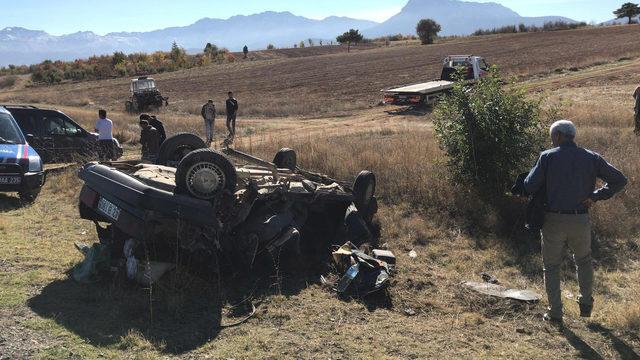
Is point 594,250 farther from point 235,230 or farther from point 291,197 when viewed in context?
point 235,230

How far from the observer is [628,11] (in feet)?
241

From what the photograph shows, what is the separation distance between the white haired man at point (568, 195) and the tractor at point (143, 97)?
96.8ft

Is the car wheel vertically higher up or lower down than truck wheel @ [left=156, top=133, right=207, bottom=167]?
lower down

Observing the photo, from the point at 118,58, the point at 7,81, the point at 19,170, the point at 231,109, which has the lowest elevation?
the point at 19,170

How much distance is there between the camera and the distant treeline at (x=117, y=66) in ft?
200

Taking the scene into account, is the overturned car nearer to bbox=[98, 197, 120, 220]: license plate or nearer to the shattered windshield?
bbox=[98, 197, 120, 220]: license plate

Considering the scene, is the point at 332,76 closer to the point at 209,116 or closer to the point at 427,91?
the point at 427,91

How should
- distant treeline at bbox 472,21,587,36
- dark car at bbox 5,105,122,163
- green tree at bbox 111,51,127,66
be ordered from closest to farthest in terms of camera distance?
dark car at bbox 5,105,122,163 < green tree at bbox 111,51,127,66 < distant treeline at bbox 472,21,587,36

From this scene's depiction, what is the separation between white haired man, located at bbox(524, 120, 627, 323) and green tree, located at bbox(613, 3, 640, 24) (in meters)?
80.9

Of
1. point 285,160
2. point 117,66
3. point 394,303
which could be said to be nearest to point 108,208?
point 394,303

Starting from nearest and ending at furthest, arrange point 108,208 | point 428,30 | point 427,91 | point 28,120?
1. point 108,208
2. point 28,120
3. point 427,91
4. point 428,30

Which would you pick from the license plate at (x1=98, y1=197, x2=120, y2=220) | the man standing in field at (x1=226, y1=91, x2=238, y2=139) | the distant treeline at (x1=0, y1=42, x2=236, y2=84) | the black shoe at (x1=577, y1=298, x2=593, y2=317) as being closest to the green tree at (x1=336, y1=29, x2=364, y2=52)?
the distant treeline at (x1=0, y1=42, x2=236, y2=84)

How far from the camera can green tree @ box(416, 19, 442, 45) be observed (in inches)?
2800

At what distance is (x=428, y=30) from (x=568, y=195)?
230ft
